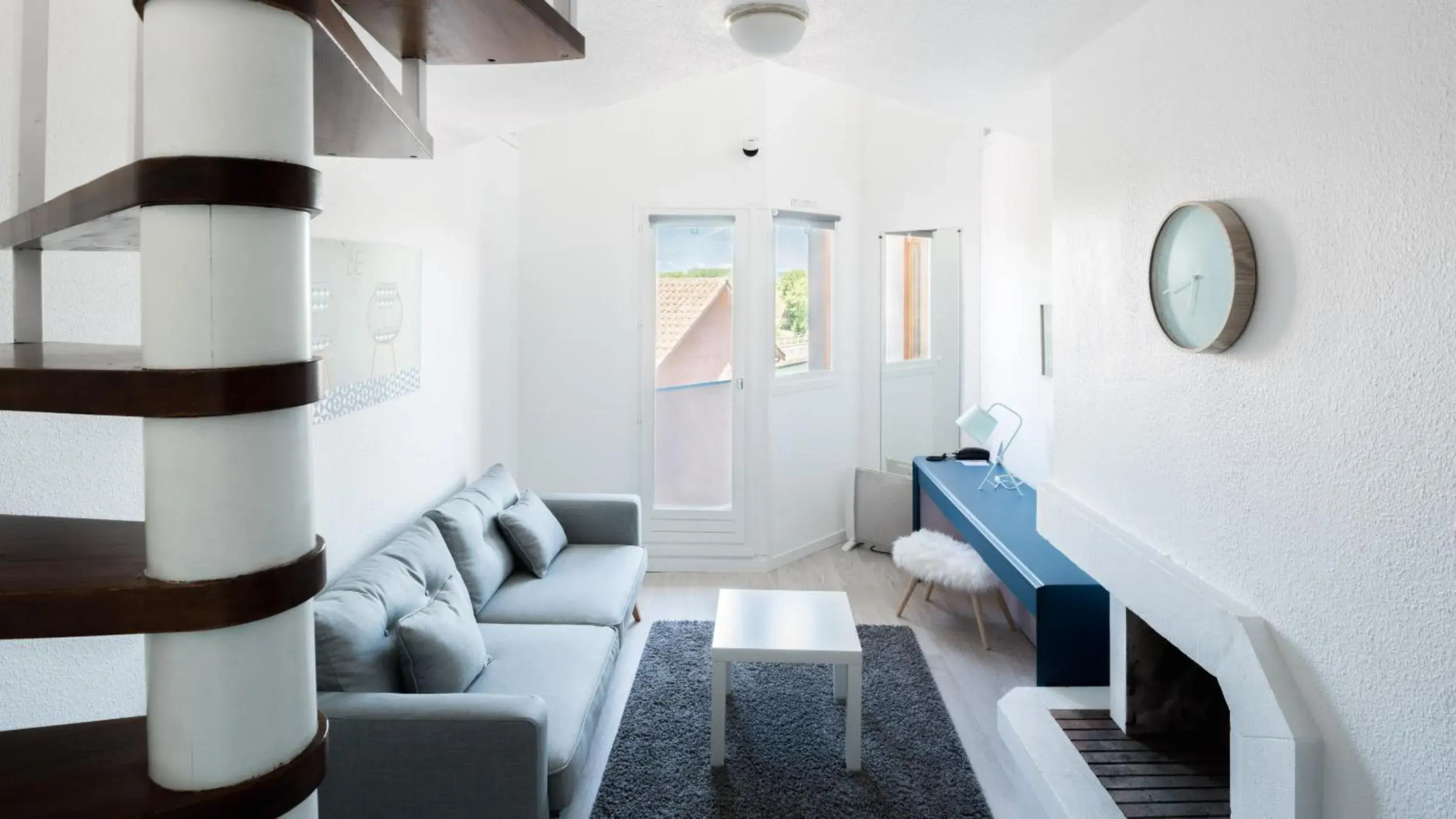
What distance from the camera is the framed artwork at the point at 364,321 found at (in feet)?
9.14

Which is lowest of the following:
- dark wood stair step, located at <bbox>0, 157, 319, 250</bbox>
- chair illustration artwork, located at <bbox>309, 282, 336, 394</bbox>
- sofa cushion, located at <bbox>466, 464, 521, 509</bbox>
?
sofa cushion, located at <bbox>466, 464, 521, 509</bbox>

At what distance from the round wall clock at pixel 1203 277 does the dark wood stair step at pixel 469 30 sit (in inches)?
50.1

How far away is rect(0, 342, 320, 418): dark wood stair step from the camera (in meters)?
0.61

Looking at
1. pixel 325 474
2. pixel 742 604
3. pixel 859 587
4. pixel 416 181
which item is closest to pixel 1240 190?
pixel 742 604

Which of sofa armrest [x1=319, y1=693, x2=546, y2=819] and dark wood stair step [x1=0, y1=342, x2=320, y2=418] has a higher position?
dark wood stair step [x1=0, y1=342, x2=320, y2=418]

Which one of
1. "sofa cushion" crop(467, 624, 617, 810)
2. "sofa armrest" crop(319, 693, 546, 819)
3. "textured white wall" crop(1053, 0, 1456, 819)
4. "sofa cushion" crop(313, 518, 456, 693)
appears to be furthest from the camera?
"sofa cushion" crop(467, 624, 617, 810)

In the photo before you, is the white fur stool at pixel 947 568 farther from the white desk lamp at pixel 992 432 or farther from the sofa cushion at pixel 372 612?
the sofa cushion at pixel 372 612

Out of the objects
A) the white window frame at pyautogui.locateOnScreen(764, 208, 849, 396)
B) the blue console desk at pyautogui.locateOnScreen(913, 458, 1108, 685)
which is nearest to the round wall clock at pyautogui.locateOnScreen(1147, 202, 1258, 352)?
the blue console desk at pyautogui.locateOnScreen(913, 458, 1108, 685)

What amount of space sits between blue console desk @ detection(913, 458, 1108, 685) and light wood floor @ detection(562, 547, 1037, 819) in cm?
42

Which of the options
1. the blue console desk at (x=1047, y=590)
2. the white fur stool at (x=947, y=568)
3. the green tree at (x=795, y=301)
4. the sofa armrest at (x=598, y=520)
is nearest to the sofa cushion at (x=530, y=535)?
the sofa armrest at (x=598, y=520)

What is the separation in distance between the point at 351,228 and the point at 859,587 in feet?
10.8

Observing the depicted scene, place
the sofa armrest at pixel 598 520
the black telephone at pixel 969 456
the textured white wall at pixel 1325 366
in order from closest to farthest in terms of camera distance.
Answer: the textured white wall at pixel 1325 366, the sofa armrest at pixel 598 520, the black telephone at pixel 969 456

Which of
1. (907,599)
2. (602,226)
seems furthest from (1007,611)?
(602,226)

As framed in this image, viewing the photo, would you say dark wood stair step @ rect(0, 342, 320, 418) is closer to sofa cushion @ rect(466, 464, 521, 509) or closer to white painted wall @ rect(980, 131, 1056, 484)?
sofa cushion @ rect(466, 464, 521, 509)
